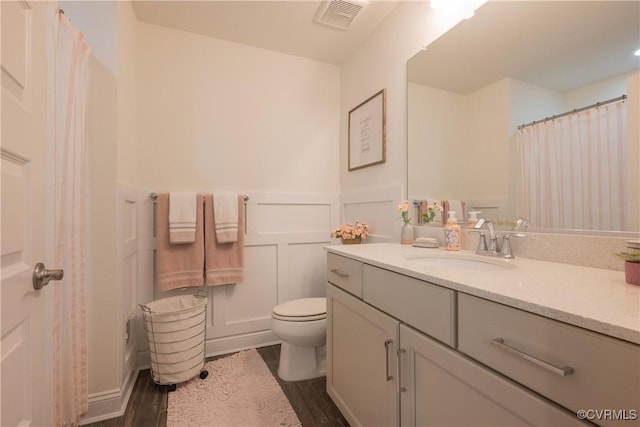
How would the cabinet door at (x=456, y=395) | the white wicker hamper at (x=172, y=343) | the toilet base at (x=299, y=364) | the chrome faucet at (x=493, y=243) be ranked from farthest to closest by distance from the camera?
1. the toilet base at (x=299, y=364)
2. the white wicker hamper at (x=172, y=343)
3. the chrome faucet at (x=493, y=243)
4. the cabinet door at (x=456, y=395)

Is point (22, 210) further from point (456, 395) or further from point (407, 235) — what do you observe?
point (407, 235)

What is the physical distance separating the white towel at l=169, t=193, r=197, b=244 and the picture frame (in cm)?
127

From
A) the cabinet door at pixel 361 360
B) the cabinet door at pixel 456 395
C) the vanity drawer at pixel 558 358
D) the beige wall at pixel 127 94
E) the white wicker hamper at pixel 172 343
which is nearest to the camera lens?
the vanity drawer at pixel 558 358

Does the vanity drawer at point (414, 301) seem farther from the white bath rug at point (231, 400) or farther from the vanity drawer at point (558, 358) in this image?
the white bath rug at point (231, 400)

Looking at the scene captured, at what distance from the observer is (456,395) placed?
2.52 feet

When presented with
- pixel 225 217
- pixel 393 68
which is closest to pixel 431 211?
pixel 393 68

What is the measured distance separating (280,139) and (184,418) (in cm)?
191

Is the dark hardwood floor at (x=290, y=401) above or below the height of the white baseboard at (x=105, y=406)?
below

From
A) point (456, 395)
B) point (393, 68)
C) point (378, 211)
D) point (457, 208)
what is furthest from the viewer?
point (378, 211)

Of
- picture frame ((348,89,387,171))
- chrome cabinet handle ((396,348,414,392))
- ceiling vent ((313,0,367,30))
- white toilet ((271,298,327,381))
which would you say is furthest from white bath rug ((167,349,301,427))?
ceiling vent ((313,0,367,30))

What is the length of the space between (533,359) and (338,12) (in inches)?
81.1

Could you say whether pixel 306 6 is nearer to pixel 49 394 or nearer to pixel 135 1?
pixel 135 1

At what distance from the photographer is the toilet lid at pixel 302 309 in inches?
67.4

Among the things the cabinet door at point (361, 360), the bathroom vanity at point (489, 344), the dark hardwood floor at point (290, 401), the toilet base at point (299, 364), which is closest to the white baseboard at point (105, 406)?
the dark hardwood floor at point (290, 401)
